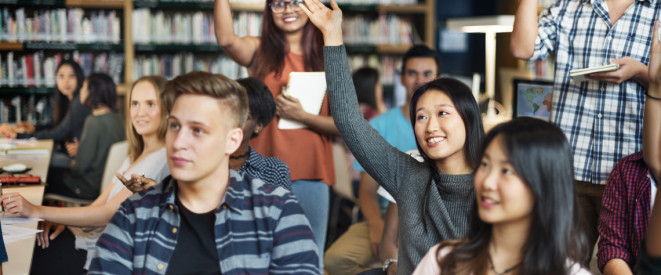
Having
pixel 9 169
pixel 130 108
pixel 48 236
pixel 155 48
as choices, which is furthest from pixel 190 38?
pixel 48 236

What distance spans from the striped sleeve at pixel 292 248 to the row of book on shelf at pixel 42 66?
4.69 metres

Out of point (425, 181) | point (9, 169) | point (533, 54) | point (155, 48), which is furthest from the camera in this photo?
point (155, 48)

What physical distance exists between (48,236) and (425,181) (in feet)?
4.12

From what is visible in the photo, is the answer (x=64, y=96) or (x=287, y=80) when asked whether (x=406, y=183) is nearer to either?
(x=287, y=80)

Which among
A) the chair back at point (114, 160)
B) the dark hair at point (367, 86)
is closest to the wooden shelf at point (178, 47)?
the dark hair at point (367, 86)

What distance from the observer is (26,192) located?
2.85m

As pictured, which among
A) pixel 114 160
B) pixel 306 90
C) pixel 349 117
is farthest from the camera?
pixel 114 160

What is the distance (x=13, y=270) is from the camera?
1882 millimetres

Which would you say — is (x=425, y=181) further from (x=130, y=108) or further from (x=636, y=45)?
(x=130, y=108)

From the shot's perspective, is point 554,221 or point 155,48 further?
point 155,48

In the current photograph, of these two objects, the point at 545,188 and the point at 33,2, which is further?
the point at 33,2

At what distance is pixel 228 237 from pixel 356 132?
0.56m

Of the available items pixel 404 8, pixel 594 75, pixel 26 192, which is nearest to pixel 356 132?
pixel 594 75

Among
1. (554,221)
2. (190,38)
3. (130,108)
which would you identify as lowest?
(554,221)
